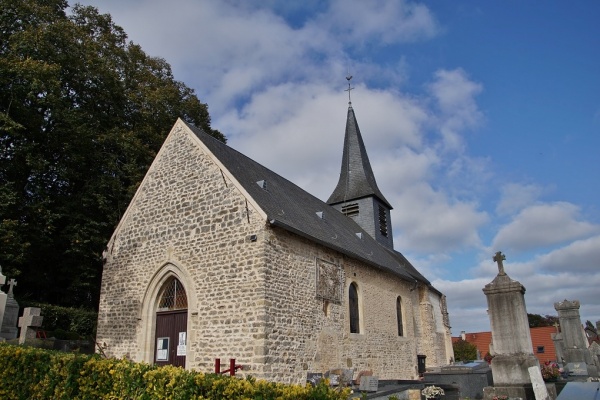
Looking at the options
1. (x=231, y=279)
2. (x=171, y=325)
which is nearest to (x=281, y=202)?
(x=231, y=279)

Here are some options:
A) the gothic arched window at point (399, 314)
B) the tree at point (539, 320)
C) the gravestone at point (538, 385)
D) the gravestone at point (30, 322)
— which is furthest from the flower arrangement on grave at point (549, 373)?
the tree at point (539, 320)

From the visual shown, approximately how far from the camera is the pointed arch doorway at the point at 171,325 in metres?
12.2

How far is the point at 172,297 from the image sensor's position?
12875mm

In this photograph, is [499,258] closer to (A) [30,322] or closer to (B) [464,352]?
(A) [30,322]

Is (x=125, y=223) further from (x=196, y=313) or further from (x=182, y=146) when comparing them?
(x=196, y=313)

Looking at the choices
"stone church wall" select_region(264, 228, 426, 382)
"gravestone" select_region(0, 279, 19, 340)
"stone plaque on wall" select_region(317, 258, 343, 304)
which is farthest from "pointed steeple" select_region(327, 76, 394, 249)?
"gravestone" select_region(0, 279, 19, 340)

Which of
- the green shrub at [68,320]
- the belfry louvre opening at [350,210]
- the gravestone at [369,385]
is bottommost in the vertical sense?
the gravestone at [369,385]

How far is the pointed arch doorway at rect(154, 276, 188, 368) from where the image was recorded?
12.2 metres

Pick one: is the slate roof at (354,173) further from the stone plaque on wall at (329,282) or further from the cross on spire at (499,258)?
the cross on spire at (499,258)

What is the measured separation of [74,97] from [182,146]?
9.22 metres

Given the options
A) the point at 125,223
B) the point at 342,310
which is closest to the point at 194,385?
the point at 342,310

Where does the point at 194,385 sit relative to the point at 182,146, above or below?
below

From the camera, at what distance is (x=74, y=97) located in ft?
64.8

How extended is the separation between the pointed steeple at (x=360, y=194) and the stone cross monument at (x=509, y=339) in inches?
549
